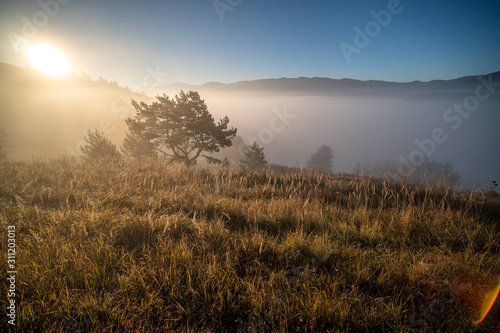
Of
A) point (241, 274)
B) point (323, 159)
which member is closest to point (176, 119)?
point (241, 274)

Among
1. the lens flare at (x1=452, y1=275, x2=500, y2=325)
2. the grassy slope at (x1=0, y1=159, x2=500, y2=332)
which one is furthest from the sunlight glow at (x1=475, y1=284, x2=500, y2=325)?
the grassy slope at (x1=0, y1=159, x2=500, y2=332)

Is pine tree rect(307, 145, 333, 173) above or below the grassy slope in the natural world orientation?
below

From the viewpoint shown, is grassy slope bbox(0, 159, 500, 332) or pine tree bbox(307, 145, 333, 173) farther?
pine tree bbox(307, 145, 333, 173)

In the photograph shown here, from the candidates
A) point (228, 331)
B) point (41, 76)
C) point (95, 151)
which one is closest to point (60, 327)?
point (228, 331)

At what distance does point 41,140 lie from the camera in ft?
191
